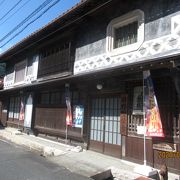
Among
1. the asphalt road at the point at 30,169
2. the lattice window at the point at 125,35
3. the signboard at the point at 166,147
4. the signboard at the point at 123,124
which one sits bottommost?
the asphalt road at the point at 30,169

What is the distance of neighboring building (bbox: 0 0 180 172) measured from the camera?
7.88 meters

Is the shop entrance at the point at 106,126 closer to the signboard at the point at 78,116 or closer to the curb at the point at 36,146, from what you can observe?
the signboard at the point at 78,116

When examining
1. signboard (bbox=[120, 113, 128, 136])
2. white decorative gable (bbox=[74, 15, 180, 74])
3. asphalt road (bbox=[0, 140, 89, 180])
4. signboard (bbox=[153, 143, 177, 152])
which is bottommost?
asphalt road (bbox=[0, 140, 89, 180])

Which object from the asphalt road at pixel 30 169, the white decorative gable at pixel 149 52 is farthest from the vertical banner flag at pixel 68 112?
the asphalt road at pixel 30 169

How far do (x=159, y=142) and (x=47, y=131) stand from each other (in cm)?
793

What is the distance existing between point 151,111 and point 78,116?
4.70 m

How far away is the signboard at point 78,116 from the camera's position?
11566mm

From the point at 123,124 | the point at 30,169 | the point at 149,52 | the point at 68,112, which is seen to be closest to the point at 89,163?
the point at 123,124

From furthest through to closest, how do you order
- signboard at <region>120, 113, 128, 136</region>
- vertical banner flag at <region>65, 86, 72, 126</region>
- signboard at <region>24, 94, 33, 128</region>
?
1. signboard at <region>24, 94, 33, 128</region>
2. vertical banner flag at <region>65, 86, 72, 126</region>
3. signboard at <region>120, 113, 128, 136</region>

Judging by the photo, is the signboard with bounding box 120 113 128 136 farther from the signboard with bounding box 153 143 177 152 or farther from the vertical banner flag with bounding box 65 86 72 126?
the vertical banner flag with bounding box 65 86 72 126

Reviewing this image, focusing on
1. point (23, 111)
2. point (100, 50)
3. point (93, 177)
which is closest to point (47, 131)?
point (23, 111)

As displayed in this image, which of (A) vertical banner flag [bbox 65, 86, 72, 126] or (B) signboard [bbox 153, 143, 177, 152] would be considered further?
(A) vertical banner flag [bbox 65, 86, 72, 126]

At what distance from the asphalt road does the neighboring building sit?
7.35ft

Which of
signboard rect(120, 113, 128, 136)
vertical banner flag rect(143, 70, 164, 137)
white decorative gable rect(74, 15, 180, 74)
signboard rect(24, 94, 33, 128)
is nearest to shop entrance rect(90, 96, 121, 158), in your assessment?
signboard rect(120, 113, 128, 136)
